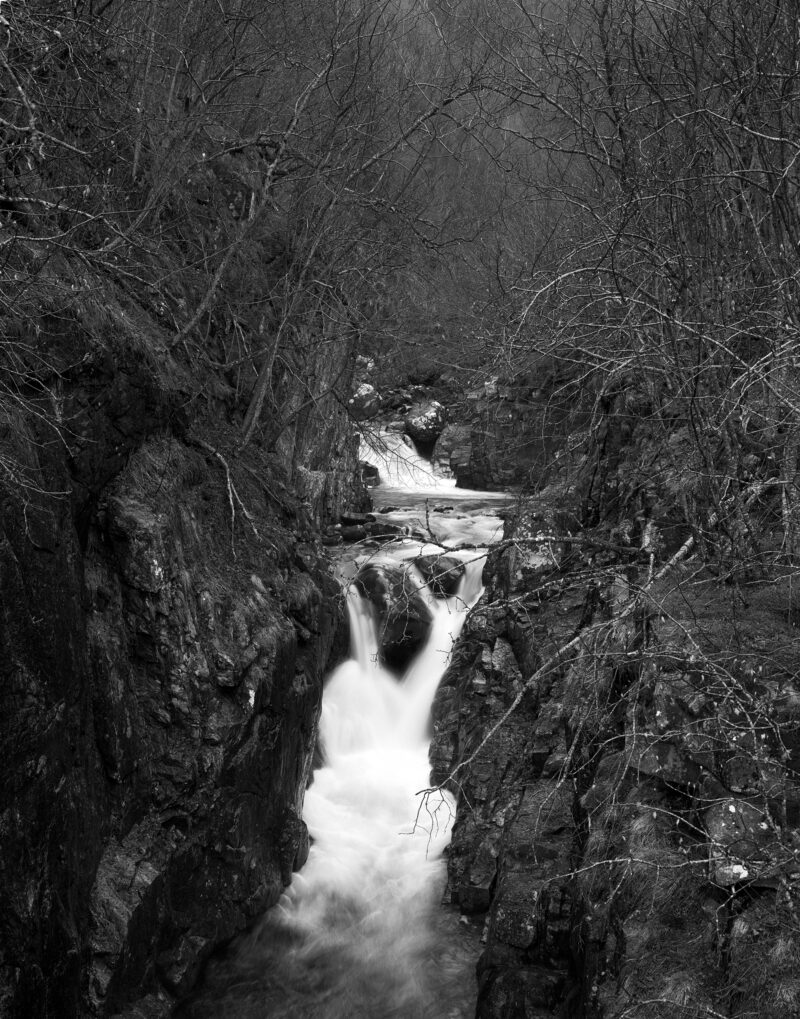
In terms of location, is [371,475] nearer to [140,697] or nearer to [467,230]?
[467,230]

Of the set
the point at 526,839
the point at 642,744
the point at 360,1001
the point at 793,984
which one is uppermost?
the point at 642,744

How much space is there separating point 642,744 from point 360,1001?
304 cm

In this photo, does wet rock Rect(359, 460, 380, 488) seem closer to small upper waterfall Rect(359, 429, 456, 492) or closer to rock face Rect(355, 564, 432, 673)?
small upper waterfall Rect(359, 429, 456, 492)

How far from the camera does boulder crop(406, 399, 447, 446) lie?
69.4 ft

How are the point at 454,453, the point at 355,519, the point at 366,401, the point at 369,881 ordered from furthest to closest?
the point at 454,453, the point at 366,401, the point at 355,519, the point at 369,881

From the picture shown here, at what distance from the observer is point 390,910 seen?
23.3ft

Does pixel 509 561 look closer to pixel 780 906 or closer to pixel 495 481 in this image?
pixel 780 906

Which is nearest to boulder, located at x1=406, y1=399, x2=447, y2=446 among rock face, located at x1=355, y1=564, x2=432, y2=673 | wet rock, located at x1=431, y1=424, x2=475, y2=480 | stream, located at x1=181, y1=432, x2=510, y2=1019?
wet rock, located at x1=431, y1=424, x2=475, y2=480

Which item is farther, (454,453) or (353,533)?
(454,453)

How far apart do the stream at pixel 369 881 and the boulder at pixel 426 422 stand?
9949 mm

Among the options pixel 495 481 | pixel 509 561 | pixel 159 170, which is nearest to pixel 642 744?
pixel 509 561

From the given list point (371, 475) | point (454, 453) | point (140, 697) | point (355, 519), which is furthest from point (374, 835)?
point (454, 453)

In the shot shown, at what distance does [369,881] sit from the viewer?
7.47m

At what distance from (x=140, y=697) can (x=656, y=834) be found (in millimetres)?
3410
